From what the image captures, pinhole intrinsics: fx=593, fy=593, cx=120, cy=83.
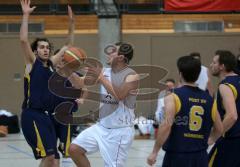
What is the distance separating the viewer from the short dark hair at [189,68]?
216 inches

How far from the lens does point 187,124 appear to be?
5.53m

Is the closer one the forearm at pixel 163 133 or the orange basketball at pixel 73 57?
the forearm at pixel 163 133

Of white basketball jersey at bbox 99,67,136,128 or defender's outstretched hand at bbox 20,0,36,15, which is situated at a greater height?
defender's outstretched hand at bbox 20,0,36,15

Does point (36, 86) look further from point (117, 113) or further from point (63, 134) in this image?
point (63, 134)

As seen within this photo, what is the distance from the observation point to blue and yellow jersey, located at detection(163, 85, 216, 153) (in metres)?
5.49

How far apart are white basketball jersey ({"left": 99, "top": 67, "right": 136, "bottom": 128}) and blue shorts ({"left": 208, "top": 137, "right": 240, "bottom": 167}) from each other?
44.6 inches

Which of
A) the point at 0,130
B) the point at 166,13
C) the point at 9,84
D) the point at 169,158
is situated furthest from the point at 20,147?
the point at 169,158

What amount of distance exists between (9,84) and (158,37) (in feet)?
16.3

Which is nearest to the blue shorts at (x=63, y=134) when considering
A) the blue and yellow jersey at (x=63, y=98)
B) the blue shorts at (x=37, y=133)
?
the blue and yellow jersey at (x=63, y=98)

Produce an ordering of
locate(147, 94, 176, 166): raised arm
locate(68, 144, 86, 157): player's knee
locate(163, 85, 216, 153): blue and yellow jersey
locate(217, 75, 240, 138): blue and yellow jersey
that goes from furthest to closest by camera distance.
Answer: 1. locate(68, 144, 86, 157): player's knee
2. locate(217, 75, 240, 138): blue and yellow jersey
3. locate(163, 85, 216, 153): blue and yellow jersey
4. locate(147, 94, 176, 166): raised arm

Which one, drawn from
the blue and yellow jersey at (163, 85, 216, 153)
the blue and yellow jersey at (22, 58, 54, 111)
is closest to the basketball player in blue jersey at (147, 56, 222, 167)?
the blue and yellow jersey at (163, 85, 216, 153)

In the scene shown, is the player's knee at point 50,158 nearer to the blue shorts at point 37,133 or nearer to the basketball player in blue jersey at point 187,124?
the blue shorts at point 37,133

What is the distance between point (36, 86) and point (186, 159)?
2.79 m

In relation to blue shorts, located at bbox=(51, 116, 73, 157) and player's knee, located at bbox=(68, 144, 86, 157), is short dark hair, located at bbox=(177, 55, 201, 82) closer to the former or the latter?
player's knee, located at bbox=(68, 144, 86, 157)
